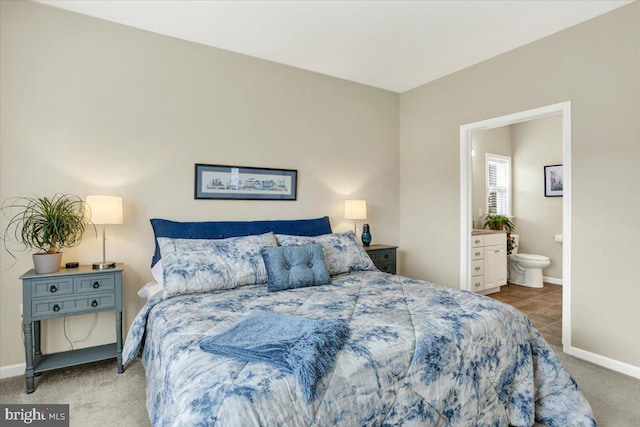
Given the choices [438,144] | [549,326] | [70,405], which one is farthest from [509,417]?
[438,144]

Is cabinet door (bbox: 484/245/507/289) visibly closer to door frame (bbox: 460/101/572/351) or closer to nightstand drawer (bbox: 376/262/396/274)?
door frame (bbox: 460/101/572/351)

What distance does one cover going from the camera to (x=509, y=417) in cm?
185

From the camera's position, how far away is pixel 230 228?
3145 millimetres

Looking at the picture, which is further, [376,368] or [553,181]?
[553,181]

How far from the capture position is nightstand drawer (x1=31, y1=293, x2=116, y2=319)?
234 centimetres

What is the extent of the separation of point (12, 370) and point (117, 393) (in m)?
0.95

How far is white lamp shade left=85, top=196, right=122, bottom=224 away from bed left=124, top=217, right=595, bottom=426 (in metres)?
0.44

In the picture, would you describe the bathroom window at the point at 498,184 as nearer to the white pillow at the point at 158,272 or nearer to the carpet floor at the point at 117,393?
the carpet floor at the point at 117,393

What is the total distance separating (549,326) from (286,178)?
3125mm

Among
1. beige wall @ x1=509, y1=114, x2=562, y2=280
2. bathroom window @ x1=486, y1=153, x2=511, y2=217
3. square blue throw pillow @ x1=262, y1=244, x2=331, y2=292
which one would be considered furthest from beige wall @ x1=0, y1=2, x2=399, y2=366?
beige wall @ x1=509, y1=114, x2=562, y2=280

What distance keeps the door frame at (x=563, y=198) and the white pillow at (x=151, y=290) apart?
3081 mm

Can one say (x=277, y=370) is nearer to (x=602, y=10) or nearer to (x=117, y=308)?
(x=117, y=308)

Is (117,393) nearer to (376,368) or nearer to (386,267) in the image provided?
(376,368)

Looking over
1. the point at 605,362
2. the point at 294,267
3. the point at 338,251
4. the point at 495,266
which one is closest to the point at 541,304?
the point at 495,266
